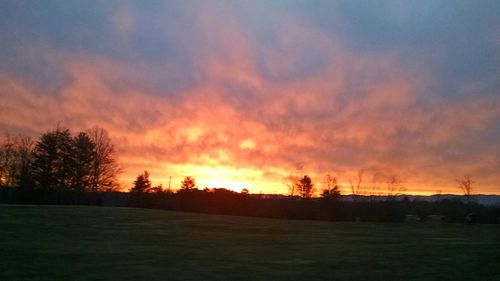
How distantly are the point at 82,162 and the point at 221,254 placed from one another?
208 feet

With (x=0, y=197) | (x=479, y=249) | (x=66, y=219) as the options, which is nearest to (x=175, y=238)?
(x=66, y=219)

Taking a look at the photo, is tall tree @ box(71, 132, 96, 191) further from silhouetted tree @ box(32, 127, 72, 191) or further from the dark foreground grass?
the dark foreground grass

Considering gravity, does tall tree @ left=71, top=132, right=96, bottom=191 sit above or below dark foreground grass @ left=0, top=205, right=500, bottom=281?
above

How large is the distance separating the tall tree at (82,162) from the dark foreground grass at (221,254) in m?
48.7

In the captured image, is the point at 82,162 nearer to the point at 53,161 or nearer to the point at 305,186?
the point at 53,161

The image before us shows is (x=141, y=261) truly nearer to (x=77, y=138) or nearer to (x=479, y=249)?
(x=479, y=249)

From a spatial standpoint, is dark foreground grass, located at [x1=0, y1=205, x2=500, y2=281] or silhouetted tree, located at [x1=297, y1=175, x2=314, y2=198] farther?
silhouetted tree, located at [x1=297, y1=175, x2=314, y2=198]

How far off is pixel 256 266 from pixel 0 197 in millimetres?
60850

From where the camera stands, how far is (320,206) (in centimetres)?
5547

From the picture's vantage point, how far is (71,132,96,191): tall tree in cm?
7662

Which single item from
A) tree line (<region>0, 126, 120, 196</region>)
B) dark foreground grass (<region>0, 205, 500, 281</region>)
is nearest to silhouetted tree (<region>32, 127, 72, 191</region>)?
tree line (<region>0, 126, 120, 196</region>)

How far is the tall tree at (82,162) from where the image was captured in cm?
7662

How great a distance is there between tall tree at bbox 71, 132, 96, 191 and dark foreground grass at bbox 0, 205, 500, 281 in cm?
4869

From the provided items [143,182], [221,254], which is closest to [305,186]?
[143,182]
